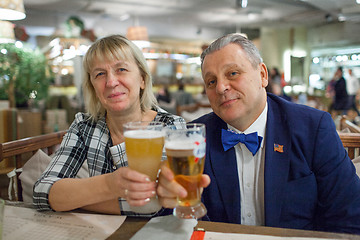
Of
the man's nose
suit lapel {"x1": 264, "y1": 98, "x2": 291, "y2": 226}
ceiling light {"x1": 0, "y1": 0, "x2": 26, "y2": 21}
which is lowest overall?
suit lapel {"x1": 264, "y1": 98, "x2": 291, "y2": 226}

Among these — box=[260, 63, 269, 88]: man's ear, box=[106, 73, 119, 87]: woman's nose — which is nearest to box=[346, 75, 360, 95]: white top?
box=[260, 63, 269, 88]: man's ear

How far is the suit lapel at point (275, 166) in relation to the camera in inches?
52.3

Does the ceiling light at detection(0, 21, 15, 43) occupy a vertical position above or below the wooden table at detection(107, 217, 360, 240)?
above

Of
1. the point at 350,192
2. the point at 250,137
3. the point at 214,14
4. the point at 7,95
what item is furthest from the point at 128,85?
the point at 214,14

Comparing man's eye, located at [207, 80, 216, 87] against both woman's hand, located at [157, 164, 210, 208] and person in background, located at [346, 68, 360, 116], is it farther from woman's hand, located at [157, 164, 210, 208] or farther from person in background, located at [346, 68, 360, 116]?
person in background, located at [346, 68, 360, 116]

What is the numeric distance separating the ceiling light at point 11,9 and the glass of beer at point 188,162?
2491mm

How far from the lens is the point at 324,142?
1355 millimetres

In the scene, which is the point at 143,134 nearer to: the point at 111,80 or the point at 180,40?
the point at 111,80

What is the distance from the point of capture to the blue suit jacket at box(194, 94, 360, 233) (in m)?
1.31

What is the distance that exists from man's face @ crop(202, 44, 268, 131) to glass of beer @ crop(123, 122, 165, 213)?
535 millimetres

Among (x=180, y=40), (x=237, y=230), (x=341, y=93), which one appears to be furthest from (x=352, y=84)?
(x=237, y=230)

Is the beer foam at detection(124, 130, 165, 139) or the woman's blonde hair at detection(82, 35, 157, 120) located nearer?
→ the beer foam at detection(124, 130, 165, 139)

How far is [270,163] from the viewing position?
1.37 meters

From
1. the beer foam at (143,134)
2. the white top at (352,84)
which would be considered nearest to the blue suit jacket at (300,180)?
the beer foam at (143,134)
